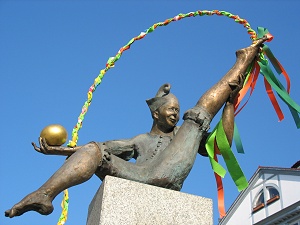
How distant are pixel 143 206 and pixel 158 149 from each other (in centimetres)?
82

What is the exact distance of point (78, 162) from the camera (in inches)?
142

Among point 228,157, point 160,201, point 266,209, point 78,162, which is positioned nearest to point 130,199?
point 160,201

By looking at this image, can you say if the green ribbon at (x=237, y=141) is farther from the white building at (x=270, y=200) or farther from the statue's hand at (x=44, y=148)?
the white building at (x=270, y=200)

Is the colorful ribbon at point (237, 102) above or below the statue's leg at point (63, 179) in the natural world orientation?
above

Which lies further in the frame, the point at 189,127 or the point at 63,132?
the point at 189,127

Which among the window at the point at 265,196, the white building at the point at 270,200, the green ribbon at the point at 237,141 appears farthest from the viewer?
the window at the point at 265,196

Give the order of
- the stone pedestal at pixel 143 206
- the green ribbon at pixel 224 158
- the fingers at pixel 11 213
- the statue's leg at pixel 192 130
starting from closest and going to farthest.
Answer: the fingers at pixel 11 213
the stone pedestal at pixel 143 206
the statue's leg at pixel 192 130
the green ribbon at pixel 224 158

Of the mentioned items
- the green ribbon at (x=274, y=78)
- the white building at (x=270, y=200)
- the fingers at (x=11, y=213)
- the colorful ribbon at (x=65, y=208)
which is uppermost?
the white building at (x=270, y=200)

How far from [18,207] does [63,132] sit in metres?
0.84

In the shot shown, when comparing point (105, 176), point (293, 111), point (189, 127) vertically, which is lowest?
point (105, 176)

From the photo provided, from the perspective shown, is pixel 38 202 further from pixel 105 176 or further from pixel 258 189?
pixel 258 189

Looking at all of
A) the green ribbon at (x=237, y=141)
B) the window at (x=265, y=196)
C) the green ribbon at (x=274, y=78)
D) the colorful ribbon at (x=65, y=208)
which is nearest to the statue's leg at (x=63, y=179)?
the colorful ribbon at (x=65, y=208)

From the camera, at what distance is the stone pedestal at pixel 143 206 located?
3.41 meters

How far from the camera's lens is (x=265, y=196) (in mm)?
18797
